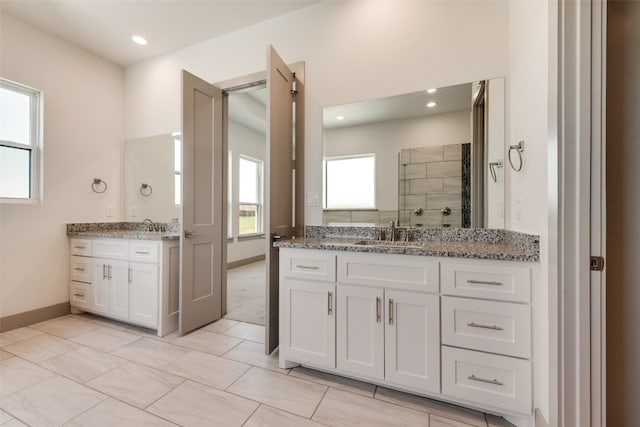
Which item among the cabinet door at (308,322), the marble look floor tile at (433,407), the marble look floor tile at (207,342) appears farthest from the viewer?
the marble look floor tile at (207,342)

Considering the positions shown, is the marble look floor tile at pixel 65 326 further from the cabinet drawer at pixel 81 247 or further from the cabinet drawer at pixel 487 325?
the cabinet drawer at pixel 487 325

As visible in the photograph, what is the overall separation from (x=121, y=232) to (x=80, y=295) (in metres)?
0.76

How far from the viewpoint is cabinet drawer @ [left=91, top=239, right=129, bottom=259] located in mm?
2508

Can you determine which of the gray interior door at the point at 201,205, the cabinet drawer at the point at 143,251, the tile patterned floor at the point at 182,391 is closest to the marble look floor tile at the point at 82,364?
the tile patterned floor at the point at 182,391

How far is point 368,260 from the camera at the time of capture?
1584 millimetres

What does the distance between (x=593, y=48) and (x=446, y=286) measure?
1.18m

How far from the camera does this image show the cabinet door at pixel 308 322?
1673 millimetres

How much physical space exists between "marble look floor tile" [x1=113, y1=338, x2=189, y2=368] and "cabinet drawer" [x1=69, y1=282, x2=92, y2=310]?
1015 millimetres

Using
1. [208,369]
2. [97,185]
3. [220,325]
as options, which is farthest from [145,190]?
[208,369]

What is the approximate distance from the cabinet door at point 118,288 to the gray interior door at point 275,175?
1.50 m

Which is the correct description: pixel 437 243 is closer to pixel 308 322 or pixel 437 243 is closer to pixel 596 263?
pixel 596 263

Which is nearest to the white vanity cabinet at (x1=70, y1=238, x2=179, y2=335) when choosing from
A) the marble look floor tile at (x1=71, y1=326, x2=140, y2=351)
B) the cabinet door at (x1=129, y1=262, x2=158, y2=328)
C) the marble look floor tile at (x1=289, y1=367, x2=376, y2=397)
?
the cabinet door at (x1=129, y1=262, x2=158, y2=328)

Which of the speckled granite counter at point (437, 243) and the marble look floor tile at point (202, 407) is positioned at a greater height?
the speckled granite counter at point (437, 243)

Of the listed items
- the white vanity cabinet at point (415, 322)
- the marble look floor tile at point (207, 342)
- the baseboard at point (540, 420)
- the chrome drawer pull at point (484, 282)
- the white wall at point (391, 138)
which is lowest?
the marble look floor tile at point (207, 342)
